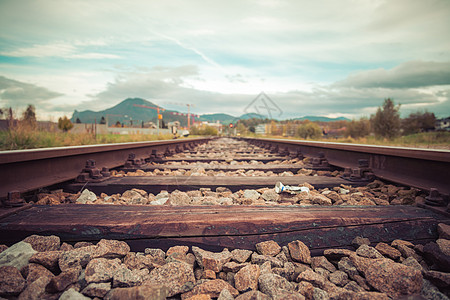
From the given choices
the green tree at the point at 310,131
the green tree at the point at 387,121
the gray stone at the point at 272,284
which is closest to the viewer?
the gray stone at the point at 272,284

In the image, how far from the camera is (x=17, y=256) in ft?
3.49

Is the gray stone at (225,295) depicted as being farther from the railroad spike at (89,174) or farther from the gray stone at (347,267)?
the railroad spike at (89,174)

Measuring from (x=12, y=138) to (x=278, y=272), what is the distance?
18.6ft

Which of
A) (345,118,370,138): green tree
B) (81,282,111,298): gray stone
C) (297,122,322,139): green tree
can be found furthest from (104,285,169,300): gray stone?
(345,118,370,138): green tree

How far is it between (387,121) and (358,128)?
1086 centimetres

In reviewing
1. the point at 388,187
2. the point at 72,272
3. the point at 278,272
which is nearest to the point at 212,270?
the point at 278,272

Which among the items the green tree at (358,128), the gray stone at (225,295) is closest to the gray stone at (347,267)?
the gray stone at (225,295)

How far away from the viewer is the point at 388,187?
2.34 metres

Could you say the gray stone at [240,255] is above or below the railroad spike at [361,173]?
below

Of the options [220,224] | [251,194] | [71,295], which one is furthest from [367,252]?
[71,295]

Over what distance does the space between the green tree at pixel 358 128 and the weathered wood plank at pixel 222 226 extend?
32.2m

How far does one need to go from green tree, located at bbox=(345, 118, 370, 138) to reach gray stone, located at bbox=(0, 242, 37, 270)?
109 feet

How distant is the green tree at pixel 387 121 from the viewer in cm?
2070

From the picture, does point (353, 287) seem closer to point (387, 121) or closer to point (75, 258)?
point (75, 258)
